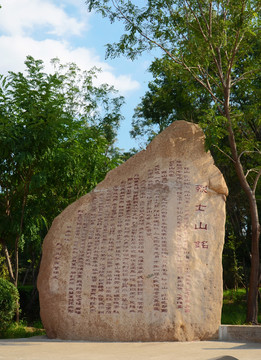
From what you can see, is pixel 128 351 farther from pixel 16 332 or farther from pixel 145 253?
pixel 16 332

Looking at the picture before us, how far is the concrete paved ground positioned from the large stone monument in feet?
0.96

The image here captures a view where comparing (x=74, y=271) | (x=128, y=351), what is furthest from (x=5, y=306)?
(x=128, y=351)

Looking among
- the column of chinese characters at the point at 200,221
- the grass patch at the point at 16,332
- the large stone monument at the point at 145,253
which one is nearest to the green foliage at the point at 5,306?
the grass patch at the point at 16,332

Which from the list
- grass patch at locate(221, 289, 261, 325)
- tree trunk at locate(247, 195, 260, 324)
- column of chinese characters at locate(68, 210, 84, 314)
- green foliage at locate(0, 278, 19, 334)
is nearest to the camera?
column of chinese characters at locate(68, 210, 84, 314)

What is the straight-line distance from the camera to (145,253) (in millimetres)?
5312

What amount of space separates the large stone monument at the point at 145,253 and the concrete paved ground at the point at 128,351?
293 millimetres

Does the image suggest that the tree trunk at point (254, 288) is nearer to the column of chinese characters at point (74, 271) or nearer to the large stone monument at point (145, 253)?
the large stone monument at point (145, 253)

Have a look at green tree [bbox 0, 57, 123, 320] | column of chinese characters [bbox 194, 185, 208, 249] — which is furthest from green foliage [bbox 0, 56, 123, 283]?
column of chinese characters [bbox 194, 185, 208, 249]

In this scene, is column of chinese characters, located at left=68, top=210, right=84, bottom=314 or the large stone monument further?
column of chinese characters, located at left=68, top=210, right=84, bottom=314

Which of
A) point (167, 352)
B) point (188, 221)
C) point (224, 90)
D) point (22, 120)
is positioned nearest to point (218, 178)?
point (188, 221)

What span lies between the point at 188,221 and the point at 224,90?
8.37 ft

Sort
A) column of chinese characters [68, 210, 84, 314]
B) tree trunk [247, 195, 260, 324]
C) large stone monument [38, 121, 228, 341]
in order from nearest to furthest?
large stone monument [38, 121, 228, 341] → column of chinese characters [68, 210, 84, 314] → tree trunk [247, 195, 260, 324]

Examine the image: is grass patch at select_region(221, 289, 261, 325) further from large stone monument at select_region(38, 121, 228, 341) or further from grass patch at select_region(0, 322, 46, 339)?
grass patch at select_region(0, 322, 46, 339)

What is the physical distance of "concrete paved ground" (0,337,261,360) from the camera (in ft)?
12.5
